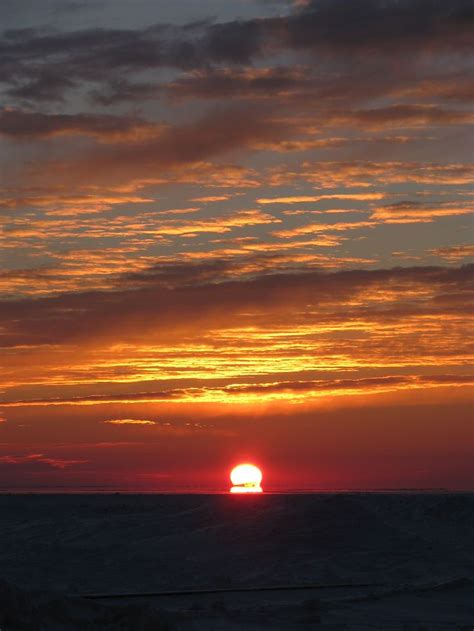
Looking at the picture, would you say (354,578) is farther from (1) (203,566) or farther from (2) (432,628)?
(2) (432,628)

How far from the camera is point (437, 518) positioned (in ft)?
141

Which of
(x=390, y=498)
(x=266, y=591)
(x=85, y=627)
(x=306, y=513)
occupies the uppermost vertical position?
(x=390, y=498)

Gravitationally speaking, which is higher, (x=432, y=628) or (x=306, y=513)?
(x=306, y=513)

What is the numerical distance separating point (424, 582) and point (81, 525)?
61.1 feet

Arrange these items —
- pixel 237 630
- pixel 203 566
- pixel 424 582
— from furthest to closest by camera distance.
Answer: pixel 203 566
pixel 424 582
pixel 237 630

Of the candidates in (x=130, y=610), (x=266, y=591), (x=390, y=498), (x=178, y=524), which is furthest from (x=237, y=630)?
(x=390, y=498)

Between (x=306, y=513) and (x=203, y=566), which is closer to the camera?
(x=203, y=566)

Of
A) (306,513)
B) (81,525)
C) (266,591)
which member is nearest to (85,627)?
(266,591)

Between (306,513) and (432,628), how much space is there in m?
18.2

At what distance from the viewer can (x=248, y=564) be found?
33.6m

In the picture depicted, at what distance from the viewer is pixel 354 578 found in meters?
30.6

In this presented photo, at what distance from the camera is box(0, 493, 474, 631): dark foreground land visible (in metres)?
20.4

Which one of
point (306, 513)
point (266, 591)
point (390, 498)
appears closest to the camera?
point (266, 591)

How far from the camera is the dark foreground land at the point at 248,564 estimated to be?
20.4m
